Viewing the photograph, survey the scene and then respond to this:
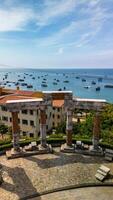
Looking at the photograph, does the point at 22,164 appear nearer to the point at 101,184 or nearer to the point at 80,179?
the point at 80,179

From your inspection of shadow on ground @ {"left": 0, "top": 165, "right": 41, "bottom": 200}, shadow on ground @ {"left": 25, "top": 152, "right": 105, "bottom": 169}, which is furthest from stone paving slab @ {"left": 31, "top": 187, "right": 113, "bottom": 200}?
shadow on ground @ {"left": 25, "top": 152, "right": 105, "bottom": 169}

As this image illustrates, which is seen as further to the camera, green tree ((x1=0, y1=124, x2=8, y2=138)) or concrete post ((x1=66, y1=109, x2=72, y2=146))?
green tree ((x1=0, y1=124, x2=8, y2=138))

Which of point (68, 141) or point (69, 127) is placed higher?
point (69, 127)

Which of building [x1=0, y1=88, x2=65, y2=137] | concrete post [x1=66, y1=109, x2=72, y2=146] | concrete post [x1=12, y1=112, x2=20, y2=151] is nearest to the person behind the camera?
concrete post [x1=12, y1=112, x2=20, y2=151]

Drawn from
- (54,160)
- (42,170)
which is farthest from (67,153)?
(42,170)

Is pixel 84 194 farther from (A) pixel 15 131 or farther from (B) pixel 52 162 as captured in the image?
(A) pixel 15 131

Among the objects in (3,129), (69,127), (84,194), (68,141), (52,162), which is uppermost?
(69,127)

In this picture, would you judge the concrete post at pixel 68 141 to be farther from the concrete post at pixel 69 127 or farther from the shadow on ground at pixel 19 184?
the shadow on ground at pixel 19 184

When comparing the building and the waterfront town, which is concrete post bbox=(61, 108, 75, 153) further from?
the building

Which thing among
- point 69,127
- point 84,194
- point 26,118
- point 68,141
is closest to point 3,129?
point 26,118

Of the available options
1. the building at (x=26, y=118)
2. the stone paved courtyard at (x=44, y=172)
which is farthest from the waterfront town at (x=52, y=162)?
the building at (x=26, y=118)
